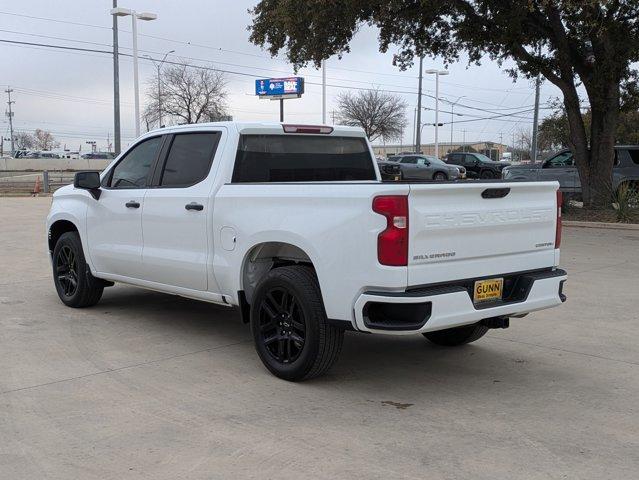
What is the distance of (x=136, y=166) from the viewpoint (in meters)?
6.79

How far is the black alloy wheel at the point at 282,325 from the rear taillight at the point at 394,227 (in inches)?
35.6

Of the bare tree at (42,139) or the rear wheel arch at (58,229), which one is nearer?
the rear wheel arch at (58,229)

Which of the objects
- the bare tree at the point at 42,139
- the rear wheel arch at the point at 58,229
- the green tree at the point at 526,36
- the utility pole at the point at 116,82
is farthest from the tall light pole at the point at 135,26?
the bare tree at the point at 42,139

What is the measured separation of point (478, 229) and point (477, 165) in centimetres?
3503

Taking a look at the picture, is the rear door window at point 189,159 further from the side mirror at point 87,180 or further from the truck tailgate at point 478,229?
the truck tailgate at point 478,229

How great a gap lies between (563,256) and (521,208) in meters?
7.31

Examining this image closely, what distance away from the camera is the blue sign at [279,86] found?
45969 mm

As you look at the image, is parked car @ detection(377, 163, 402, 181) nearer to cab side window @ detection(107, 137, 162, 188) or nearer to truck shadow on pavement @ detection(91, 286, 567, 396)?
truck shadow on pavement @ detection(91, 286, 567, 396)

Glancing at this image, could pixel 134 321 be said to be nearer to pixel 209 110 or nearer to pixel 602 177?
pixel 602 177

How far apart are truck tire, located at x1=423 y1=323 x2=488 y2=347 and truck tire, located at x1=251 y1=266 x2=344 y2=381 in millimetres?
1475

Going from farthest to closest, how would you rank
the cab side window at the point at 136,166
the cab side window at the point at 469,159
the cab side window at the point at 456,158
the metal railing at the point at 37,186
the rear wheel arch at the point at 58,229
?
the cab side window at the point at 456,158 → the cab side window at the point at 469,159 → the metal railing at the point at 37,186 → the rear wheel arch at the point at 58,229 → the cab side window at the point at 136,166

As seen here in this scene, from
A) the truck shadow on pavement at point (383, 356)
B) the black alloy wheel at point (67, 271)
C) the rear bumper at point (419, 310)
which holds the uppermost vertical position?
the rear bumper at point (419, 310)

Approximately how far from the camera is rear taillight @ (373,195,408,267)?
430 centimetres

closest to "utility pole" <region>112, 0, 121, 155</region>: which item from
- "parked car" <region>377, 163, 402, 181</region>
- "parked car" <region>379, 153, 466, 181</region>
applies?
"parked car" <region>377, 163, 402, 181</region>
